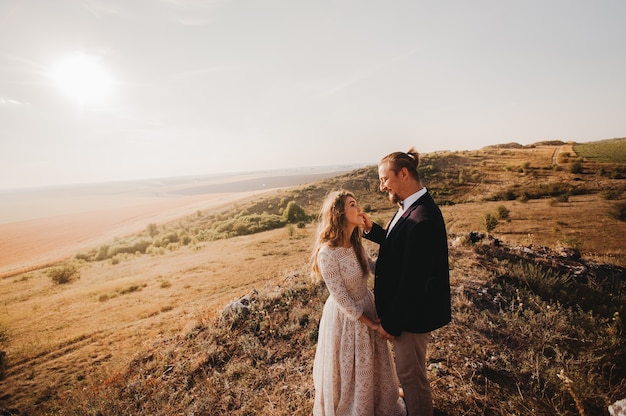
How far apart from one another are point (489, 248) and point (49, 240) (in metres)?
64.3

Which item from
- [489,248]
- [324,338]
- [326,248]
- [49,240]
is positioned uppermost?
[326,248]

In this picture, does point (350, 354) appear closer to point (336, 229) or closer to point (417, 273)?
point (417, 273)

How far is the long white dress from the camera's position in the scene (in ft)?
8.15

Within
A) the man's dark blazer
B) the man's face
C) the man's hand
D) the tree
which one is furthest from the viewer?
the tree

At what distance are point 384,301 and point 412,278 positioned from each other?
41cm

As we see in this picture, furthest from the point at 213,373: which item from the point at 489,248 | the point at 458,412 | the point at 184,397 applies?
the point at 489,248

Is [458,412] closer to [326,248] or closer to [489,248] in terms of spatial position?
[326,248]

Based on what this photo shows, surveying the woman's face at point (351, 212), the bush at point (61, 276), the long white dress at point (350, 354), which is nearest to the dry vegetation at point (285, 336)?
the long white dress at point (350, 354)

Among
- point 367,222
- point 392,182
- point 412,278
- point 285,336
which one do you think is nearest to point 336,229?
point 367,222

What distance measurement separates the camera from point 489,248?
28.5 ft

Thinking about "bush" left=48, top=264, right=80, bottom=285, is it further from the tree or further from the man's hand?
the man's hand

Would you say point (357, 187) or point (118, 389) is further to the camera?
point (357, 187)

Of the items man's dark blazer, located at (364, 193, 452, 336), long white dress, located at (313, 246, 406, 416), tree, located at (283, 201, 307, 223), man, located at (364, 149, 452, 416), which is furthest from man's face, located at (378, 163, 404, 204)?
tree, located at (283, 201, 307, 223)

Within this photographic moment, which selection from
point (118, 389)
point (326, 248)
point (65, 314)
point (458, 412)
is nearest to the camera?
point (326, 248)
